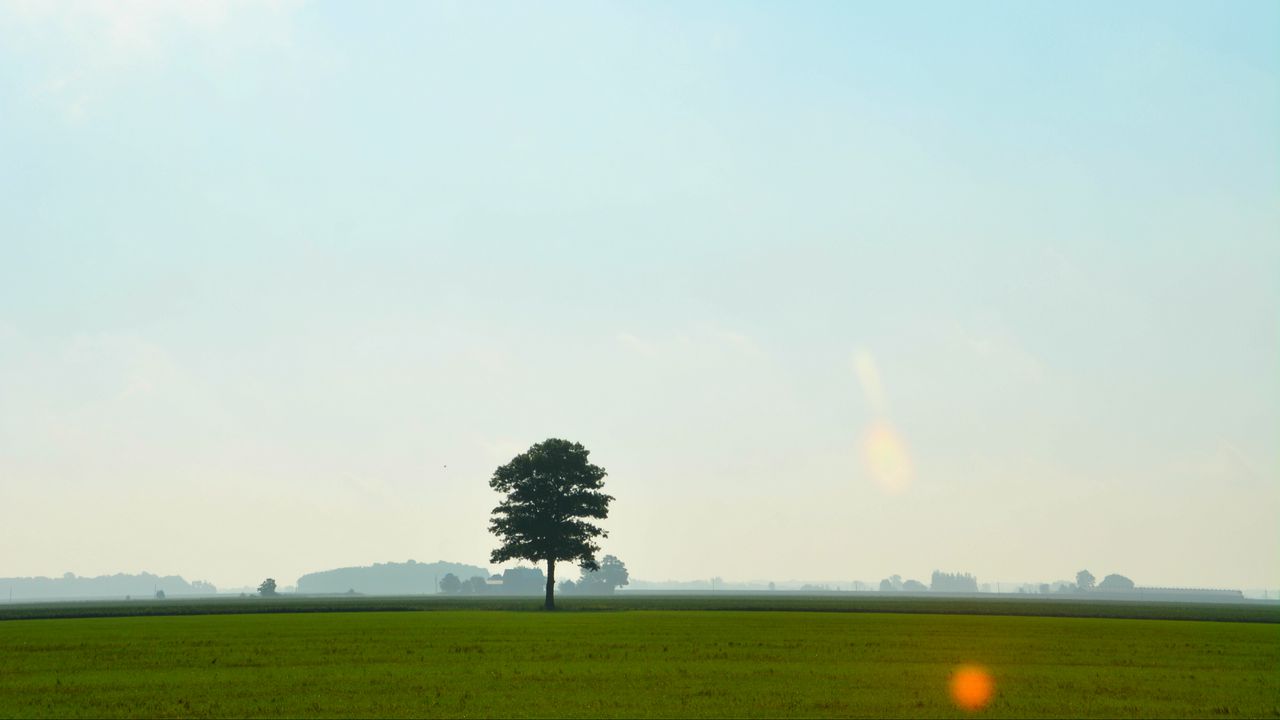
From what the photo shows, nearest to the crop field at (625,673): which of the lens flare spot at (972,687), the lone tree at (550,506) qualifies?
the lens flare spot at (972,687)

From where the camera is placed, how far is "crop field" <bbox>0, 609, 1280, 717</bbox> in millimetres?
22812

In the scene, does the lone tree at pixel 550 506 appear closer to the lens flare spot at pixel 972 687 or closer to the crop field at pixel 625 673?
the crop field at pixel 625 673

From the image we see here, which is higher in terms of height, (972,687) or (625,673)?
(625,673)

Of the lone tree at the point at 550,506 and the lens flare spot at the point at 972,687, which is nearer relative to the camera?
the lens flare spot at the point at 972,687

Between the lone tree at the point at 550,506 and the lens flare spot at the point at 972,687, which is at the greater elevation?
the lone tree at the point at 550,506

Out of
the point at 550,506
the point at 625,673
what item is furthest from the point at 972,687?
the point at 550,506

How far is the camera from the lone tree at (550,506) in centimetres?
9331

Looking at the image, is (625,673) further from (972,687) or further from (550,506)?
(550,506)

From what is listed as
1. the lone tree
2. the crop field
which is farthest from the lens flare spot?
the lone tree

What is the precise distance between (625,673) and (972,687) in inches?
378

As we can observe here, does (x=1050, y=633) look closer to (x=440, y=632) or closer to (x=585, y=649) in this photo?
(x=585, y=649)

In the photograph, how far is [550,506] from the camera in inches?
3684

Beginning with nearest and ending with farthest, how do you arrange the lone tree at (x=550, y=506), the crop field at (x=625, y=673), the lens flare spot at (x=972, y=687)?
the crop field at (x=625, y=673)
the lens flare spot at (x=972, y=687)
the lone tree at (x=550, y=506)

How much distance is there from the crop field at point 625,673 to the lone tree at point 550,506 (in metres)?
44.2
